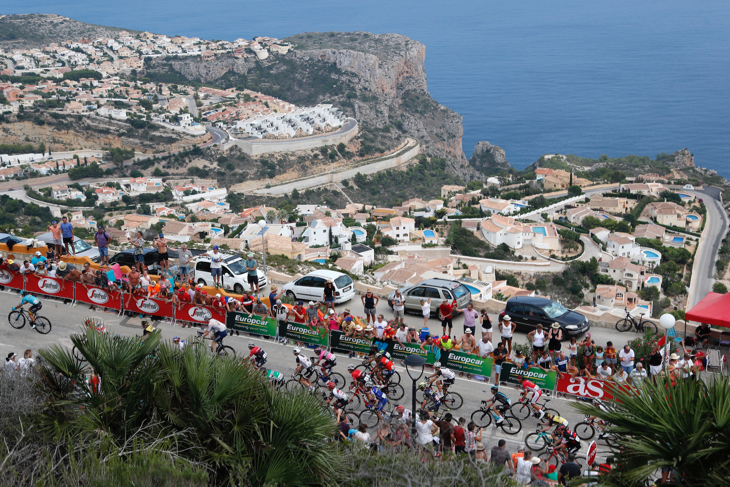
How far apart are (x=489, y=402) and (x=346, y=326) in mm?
4580

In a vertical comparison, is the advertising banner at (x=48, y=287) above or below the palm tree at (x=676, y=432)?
below

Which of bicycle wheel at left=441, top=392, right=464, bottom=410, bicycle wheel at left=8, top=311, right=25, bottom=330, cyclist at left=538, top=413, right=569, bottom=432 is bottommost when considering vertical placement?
bicycle wheel at left=441, top=392, right=464, bottom=410

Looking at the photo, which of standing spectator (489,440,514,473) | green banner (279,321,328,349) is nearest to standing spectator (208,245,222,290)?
green banner (279,321,328,349)

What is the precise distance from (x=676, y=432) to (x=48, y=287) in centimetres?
1783

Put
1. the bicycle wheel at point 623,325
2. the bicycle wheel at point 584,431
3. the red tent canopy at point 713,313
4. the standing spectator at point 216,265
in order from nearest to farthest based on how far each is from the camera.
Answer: the bicycle wheel at point 584,431 → the red tent canopy at point 713,313 → the bicycle wheel at point 623,325 → the standing spectator at point 216,265

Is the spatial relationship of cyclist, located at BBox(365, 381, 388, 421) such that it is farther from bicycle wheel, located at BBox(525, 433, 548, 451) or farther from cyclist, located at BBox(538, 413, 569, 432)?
cyclist, located at BBox(538, 413, 569, 432)

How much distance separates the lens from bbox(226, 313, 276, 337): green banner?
16094mm

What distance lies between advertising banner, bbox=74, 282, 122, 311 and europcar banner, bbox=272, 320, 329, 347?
16.8ft

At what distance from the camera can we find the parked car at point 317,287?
62.8ft

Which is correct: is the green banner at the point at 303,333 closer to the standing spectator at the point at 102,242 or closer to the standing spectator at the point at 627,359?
the standing spectator at the point at 627,359

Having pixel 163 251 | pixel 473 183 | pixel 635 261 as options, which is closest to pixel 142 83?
pixel 473 183

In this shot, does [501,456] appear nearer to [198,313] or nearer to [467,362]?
[467,362]

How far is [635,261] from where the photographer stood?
6644 cm

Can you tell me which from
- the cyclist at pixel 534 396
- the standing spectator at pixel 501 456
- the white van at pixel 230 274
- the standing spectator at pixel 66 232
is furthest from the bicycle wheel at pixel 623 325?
the standing spectator at pixel 66 232
